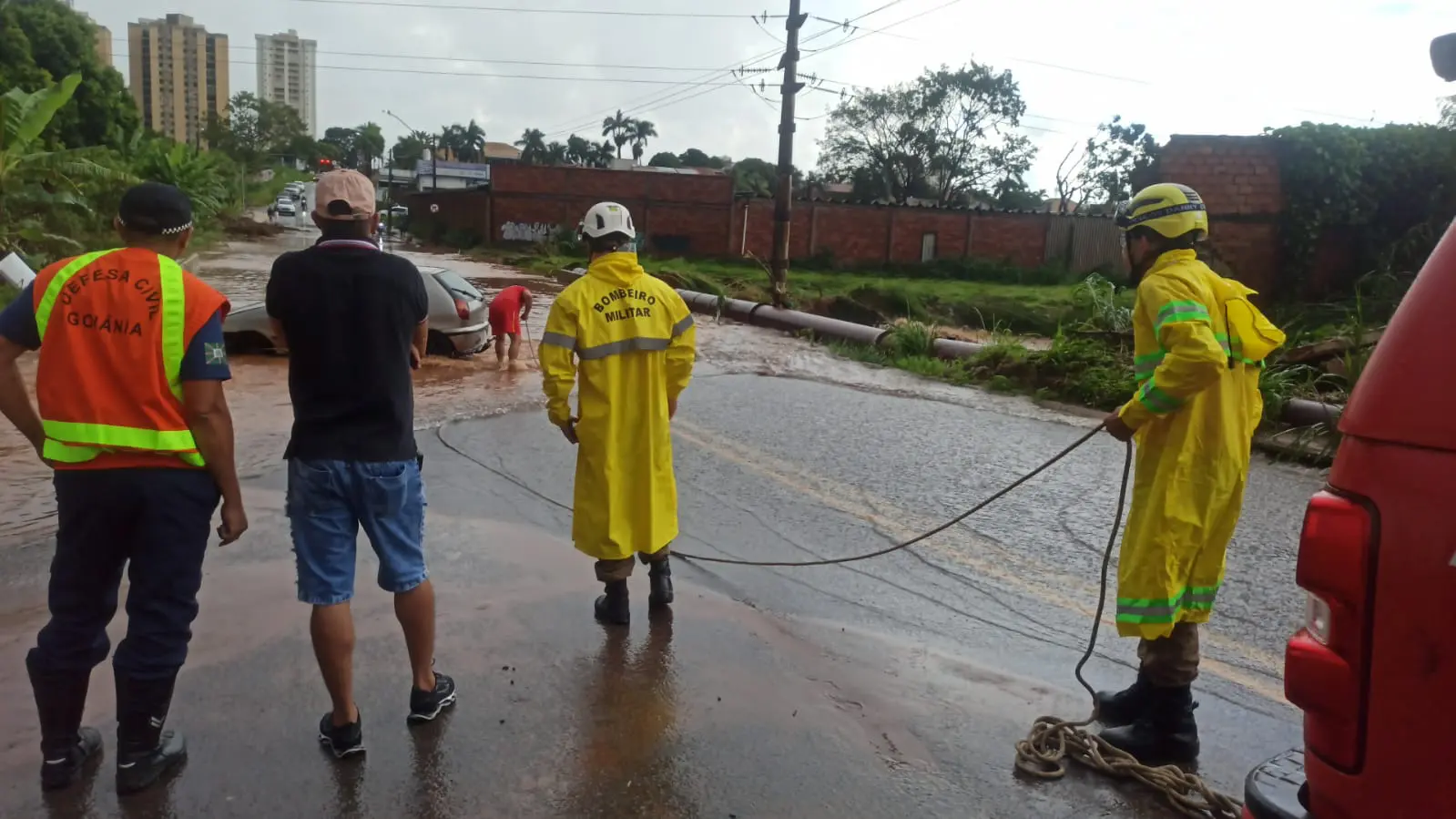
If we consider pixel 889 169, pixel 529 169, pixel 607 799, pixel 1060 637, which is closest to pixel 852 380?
pixel 1060 637

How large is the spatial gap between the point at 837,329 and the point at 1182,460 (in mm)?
13100

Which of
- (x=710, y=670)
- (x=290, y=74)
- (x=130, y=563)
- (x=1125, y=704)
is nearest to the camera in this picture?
(x=130, y=563)

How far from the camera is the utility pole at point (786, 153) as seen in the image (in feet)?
69.6

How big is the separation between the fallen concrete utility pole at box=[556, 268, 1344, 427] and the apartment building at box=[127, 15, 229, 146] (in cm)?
7617

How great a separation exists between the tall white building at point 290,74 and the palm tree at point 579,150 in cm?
2255

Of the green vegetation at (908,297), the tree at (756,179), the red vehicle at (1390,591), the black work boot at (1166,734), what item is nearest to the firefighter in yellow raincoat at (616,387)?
the black work boot at (1166,734)

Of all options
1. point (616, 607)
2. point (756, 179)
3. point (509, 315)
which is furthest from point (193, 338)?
point (756, 179)

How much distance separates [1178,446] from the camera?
11.5 ft

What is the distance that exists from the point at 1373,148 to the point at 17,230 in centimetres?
2227

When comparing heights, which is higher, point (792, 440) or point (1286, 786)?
point (1286, 786)

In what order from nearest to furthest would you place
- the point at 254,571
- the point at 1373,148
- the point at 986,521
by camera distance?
1. the point at 254,571
2. the point at 986,521
3. the point at 1373,148

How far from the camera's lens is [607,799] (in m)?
3.29

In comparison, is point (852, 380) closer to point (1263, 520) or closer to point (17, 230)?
point (1263, 520)

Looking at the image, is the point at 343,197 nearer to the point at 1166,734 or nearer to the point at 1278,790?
the point at 1278,790
